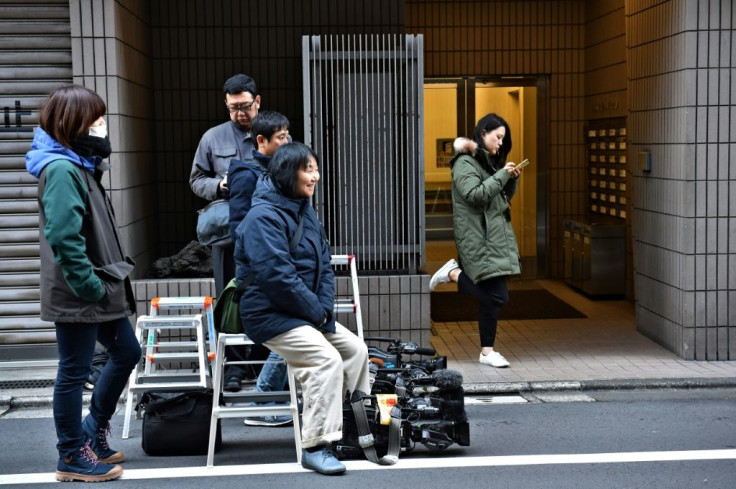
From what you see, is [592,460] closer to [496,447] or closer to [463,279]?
[496,447]

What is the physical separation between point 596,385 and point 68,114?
14.2ft

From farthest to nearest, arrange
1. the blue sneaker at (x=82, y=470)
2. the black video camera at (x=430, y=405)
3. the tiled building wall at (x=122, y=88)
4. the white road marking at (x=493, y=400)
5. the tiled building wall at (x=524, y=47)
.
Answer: the tiled building wall at (x=524, y=47)
the tiled building wall at (x=122, y=88)
the white road marking at (x=493, y=400)
the black video camera at (x=430, y=405)
the blue sneaker at (x=82, y=470)

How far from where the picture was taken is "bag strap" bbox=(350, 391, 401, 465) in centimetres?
Result: 585

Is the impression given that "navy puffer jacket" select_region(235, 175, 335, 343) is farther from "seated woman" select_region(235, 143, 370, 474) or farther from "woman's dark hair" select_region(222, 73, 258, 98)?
"woman's dark hair" select_region(222, 73, 258, 98)

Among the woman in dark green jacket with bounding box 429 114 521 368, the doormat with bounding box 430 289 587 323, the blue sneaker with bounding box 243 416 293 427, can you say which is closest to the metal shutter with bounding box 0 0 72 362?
the blue sneaker with bounding box 243 416 293 427

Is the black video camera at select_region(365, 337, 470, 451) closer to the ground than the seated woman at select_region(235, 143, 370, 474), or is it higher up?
closer to the ground

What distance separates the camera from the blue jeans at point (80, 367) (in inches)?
219

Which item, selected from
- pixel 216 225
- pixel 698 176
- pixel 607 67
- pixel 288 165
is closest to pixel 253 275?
pixel 288 165

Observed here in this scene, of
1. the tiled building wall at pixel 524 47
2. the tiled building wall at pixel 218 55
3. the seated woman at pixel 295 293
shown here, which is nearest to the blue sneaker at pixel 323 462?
the seated woman at pixel 295 293

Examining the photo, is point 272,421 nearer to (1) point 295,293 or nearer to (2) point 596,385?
(1) point 295,293

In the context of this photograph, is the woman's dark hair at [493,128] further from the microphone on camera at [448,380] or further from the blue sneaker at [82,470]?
the blue sneaker at [82,470]

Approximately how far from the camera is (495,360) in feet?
27.3

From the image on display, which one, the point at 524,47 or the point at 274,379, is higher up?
the point at 524,47

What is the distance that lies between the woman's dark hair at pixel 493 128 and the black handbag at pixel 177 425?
333cm
